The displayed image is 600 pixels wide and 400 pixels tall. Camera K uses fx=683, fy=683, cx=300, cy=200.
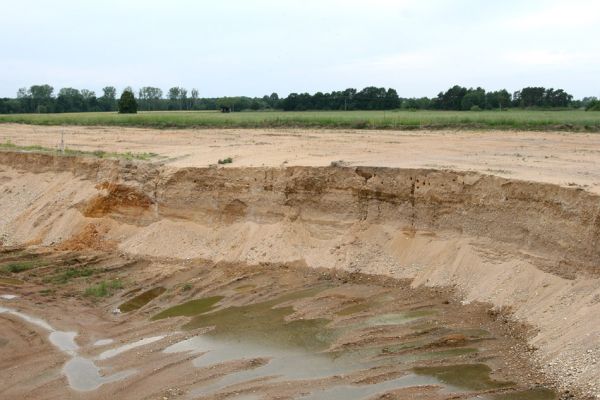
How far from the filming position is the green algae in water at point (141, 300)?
1434cm

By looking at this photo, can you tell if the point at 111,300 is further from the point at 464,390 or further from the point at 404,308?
the point at 464,390

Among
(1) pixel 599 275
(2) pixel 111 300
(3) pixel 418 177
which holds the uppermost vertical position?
(3) pixel 418 177

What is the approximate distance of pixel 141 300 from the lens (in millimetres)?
14812

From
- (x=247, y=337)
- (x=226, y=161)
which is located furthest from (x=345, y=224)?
(x=247, y=337)

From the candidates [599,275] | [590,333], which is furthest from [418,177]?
[590,333]

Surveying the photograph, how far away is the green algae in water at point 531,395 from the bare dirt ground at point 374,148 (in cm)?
482

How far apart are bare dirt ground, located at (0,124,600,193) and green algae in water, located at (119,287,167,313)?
473 cm

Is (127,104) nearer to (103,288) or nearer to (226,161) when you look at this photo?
(226,161)

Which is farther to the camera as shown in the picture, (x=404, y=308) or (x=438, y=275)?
(x=438, y=275)

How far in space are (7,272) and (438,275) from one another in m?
10.4

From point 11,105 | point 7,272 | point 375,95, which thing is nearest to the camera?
point 7,272

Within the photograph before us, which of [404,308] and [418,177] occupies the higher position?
[418,177]

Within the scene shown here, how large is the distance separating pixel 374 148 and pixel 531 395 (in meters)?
13.4

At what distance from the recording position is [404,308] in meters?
13.2
